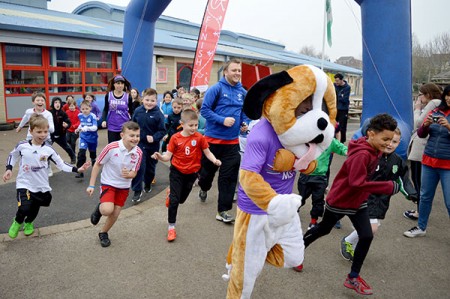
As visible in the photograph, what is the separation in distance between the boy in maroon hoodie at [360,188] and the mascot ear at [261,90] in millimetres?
1138

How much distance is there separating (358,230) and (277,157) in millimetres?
1416

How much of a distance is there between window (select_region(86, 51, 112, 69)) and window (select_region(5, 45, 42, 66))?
6.50 ft

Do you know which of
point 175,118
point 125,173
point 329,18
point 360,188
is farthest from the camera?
point 329,18

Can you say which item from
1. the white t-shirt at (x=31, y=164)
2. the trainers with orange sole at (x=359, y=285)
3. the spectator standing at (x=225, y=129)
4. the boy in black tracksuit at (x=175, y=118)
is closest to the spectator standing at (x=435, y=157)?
the trainers with orange sole at (x=359, y=285)

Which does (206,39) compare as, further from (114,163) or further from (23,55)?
(23,55)

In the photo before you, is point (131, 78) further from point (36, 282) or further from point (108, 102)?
point (36, 282)

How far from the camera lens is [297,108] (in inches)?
99.3

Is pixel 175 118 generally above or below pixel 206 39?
below

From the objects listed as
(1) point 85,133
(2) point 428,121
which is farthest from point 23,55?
(2) point 428,121

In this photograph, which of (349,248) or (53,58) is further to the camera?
(53,58)

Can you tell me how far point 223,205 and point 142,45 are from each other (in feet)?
21.6

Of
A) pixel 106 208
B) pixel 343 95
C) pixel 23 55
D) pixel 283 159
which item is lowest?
pixel 106 208

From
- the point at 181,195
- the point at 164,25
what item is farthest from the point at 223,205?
the point at 164,25

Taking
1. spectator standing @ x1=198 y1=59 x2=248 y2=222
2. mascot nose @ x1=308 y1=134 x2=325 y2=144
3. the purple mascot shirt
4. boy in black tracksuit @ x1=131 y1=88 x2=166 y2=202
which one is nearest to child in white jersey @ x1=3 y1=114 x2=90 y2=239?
boy in black tracksuit @ x1=131 y1=88 x2=166 y2=202
